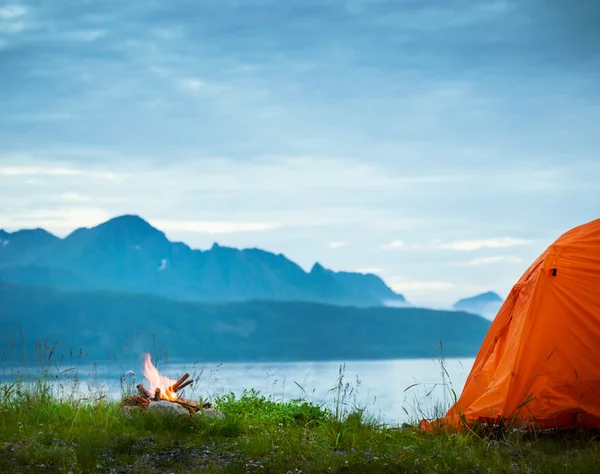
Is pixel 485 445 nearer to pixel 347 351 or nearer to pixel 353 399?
pixel 353 399

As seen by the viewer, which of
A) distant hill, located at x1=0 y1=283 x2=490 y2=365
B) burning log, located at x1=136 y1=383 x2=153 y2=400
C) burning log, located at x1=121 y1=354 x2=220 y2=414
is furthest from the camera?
distant hill, located at x1=0 y1=283 x2=490 y2=365

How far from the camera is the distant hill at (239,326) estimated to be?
493ft

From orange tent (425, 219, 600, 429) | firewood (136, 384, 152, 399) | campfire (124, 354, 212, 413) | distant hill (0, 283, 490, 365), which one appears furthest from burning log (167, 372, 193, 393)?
distant hill (0, 283, 490, 365)

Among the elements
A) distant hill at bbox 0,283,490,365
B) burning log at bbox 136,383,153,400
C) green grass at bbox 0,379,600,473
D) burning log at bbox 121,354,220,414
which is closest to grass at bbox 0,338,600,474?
green grass at bbox 0,379,600,473

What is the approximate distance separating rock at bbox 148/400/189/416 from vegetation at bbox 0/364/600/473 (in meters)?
0.11

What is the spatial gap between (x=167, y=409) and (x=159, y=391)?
1035 mm

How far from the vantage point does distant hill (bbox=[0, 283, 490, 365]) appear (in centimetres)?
15025

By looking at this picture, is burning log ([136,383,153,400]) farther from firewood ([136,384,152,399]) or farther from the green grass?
the green grass

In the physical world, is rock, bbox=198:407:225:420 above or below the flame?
below

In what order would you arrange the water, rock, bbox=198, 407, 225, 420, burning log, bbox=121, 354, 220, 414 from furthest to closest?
the water
burning log, bbox=121, 354, 220, 414
rock, bbox=198, 407, 225, 420

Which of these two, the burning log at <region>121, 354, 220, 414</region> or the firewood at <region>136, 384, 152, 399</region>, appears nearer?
the burning log at <region>121, 354, 220, 414</region>

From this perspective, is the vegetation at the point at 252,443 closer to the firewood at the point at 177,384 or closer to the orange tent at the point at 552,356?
the orange tent at the point at 552,356

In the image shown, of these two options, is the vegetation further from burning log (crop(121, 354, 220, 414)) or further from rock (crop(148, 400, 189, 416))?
burning log (crop(121, 354, 220, 414))

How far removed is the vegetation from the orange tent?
12.5 inches
